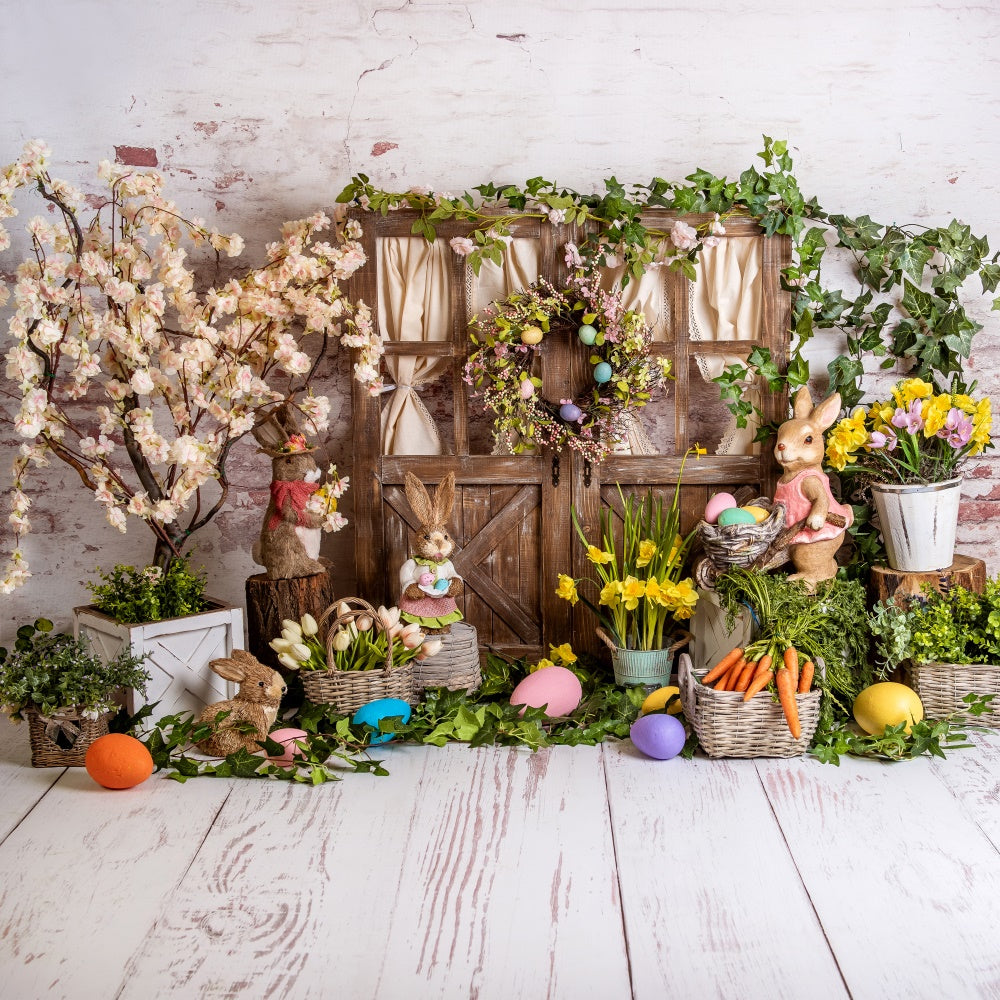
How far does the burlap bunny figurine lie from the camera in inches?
142

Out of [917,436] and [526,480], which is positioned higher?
[917,436]

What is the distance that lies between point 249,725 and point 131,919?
915 mm

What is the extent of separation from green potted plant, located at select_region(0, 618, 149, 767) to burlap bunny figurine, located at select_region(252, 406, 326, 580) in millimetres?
656

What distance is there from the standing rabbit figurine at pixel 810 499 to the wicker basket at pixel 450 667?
3.85 feet

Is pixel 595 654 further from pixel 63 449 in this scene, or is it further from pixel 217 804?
pixel 63 449

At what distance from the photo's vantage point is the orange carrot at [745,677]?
119 inches

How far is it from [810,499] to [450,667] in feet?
4.56

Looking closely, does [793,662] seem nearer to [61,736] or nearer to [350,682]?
[350,682]

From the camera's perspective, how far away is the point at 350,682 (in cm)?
326

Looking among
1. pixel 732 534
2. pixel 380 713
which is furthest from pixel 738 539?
pixel 380 713

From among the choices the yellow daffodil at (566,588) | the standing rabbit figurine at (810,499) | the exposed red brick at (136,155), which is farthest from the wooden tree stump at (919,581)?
the exposed red brick at (136,155)

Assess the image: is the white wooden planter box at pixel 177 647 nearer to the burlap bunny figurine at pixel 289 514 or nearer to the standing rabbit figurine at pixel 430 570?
the burlap bunny figurine at pixel 289 514

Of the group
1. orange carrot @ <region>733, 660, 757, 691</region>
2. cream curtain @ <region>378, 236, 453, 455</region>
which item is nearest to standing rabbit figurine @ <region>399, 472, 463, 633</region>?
cream curtain @ <region>378, 236, 453, 455</region>

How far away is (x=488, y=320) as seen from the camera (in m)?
3.76
